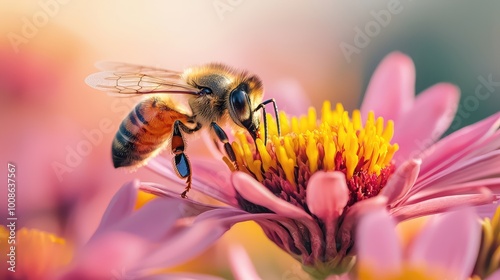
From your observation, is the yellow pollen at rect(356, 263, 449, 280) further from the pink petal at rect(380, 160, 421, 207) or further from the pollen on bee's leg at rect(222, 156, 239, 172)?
the pollen on bee's leg at rect(222, 156, 239, 172)

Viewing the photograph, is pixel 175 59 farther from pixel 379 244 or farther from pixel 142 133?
pixel 379 244

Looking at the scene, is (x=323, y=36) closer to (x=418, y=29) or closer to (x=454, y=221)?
(x=418, y=29)

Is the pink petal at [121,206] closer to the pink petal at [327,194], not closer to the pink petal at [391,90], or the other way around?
the pink petal at [327,194]

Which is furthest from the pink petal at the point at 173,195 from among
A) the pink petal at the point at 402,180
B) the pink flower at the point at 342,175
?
the pink petal at the point at 402,180

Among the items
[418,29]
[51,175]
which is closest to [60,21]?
[51,175]

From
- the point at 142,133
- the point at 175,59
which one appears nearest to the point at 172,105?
the point at 142,133

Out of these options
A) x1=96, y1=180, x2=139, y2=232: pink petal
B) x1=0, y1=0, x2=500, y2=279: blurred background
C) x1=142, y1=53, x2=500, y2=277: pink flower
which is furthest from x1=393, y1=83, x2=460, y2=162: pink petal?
x1=96, y1=180, x2=139, y2=232: pink petal
